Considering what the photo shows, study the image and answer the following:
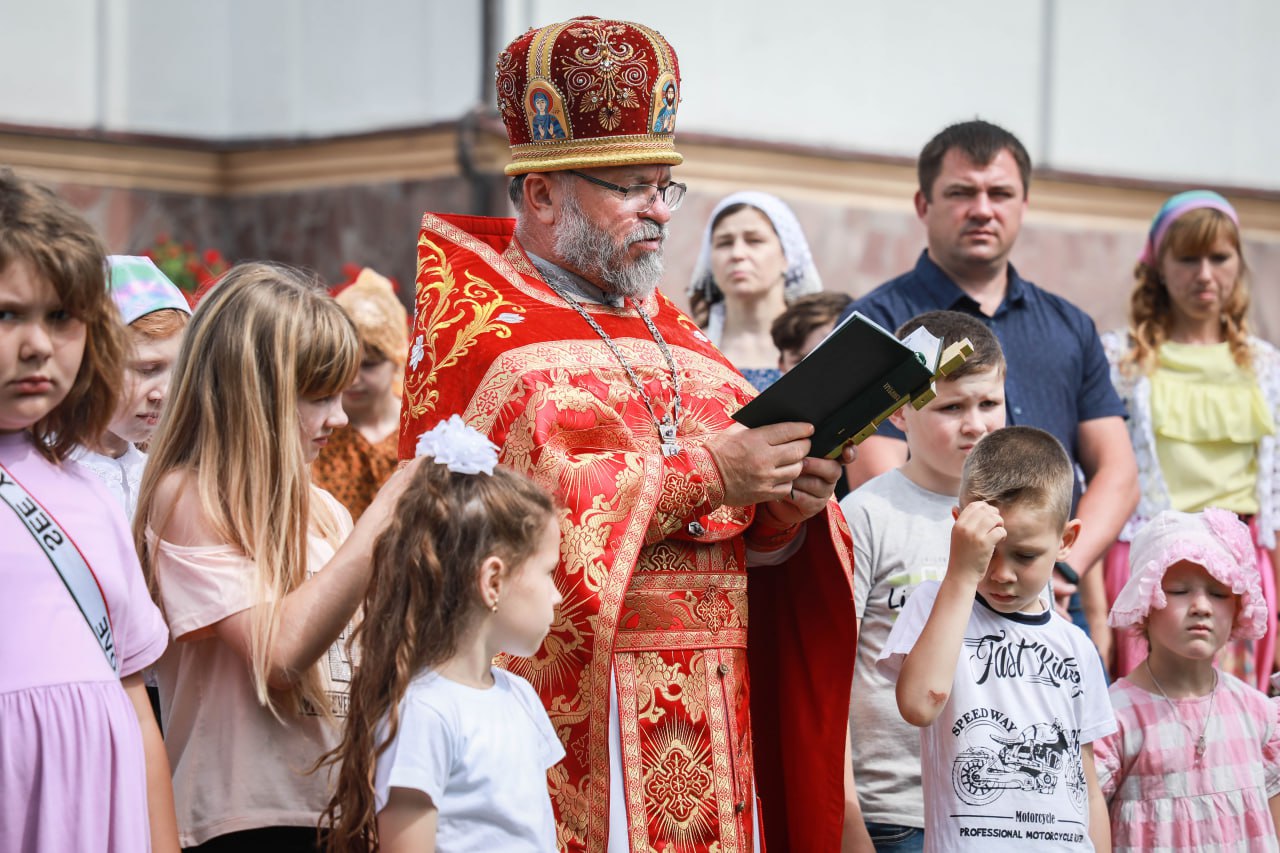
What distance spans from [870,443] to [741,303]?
1.73 meters

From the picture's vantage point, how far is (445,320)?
4.00 metres

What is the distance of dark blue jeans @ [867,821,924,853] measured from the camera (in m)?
4.54

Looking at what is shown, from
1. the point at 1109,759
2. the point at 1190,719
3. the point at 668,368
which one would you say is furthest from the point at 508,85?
the point at 1190,719

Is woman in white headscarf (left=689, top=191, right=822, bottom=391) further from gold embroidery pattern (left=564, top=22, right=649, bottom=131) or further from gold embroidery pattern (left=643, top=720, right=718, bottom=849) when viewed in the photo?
gold embroidery pattern (left=643, top=720, right=718, bottom=849)

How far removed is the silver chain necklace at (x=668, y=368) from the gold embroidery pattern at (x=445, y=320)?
0.50ft

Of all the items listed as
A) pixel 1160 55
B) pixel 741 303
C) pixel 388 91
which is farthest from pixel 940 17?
pixel 741 303

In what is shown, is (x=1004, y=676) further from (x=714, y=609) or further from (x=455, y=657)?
(x=455, y=657)

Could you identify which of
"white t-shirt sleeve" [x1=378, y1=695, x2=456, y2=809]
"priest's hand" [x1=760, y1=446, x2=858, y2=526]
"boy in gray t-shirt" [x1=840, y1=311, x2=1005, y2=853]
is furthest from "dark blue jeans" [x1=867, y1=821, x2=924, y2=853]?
"white t-shirt sleeve" [x1=378, y1=695, x2=456, y2=809]

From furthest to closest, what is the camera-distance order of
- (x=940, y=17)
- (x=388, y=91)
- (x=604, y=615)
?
(x=940, y=17) < (x=388, y=91) < (x=604, y=615)

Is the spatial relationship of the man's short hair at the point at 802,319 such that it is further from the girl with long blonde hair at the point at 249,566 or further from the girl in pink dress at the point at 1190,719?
the girl with long blonde hair at the point at 249,566

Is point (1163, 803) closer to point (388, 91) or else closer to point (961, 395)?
point (961, 395)

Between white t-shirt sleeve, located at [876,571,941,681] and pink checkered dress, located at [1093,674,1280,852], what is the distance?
0.75 m

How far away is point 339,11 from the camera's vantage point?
9898 millimetres

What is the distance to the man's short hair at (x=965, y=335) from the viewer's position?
4684 mm
